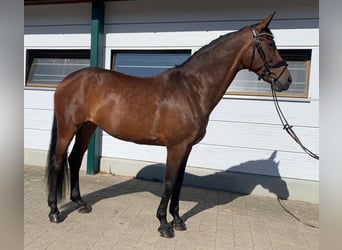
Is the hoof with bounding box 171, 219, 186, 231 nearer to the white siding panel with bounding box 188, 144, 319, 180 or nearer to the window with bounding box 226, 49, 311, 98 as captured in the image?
the white siding panel with bounding box 188, 144, 319, 180

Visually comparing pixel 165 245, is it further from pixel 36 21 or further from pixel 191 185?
pixel 36 21

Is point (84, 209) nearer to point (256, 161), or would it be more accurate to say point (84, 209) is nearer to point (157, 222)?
point (157, 222)

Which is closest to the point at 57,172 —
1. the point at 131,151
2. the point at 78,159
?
the point at 78,159

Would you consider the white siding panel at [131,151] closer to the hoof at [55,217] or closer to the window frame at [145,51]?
the window frame at [145,51]

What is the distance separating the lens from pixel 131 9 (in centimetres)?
496

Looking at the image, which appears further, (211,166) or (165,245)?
(211,166)

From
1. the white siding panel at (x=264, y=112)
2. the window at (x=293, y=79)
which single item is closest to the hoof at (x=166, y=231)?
the white siding panel at (x=264, y=112)

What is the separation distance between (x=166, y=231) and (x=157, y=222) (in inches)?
13.8

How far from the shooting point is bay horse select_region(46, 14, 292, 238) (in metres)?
2.80

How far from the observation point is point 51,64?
18.4 ft

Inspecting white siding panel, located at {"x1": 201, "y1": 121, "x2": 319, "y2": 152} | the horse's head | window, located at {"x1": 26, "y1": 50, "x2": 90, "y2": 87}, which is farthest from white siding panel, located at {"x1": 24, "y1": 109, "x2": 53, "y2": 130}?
the horse's head
